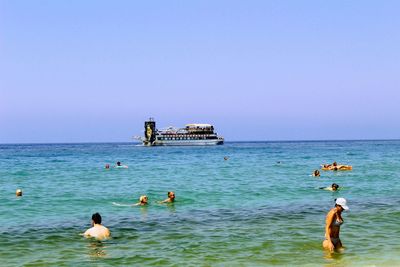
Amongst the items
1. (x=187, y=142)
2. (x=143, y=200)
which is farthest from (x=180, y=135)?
(x=143, y=200)

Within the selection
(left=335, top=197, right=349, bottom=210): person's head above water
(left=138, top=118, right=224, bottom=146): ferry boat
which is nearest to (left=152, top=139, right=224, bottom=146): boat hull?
(left=138, top=118, right=224, bottom=146): ferry boat

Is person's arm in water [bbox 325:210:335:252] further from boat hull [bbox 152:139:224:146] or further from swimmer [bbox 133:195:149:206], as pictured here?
boat hull [bbox 152:139:224:146]

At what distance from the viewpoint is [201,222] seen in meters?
18.0

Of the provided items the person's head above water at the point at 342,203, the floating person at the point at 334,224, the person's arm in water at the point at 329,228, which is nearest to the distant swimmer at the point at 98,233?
the floating person at the point at 334,224

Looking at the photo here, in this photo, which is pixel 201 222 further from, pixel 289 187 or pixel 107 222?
pixel 289 187

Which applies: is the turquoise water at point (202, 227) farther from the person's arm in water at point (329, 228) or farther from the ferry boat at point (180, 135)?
the ferry boat at point (180, 135)

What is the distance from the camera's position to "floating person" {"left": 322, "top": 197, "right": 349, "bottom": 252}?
39.6ft

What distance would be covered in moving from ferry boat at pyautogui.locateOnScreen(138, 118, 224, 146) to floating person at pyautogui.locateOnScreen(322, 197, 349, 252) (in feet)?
415

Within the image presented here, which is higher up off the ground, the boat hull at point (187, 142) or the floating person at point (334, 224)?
the boat hull at point (187, 142)

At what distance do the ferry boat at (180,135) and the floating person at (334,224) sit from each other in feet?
415

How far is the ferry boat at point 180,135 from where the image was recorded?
140875mm

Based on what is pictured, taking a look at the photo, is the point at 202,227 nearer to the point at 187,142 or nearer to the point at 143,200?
the point at 143,200

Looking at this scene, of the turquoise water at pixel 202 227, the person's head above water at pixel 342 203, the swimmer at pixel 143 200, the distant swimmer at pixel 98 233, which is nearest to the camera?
the person's head above water at pixel 342 203

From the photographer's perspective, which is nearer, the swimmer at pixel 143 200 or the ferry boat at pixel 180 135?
the swimmer at pixel 143 200
